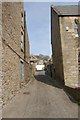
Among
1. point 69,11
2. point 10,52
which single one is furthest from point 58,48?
point 10,52

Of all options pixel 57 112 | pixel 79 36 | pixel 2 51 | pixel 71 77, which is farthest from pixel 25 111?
pixel 79 36

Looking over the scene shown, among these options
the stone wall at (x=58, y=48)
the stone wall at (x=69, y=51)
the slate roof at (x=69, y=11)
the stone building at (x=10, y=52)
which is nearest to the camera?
the stone building at (x=10, y=52)

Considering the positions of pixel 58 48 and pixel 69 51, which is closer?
pixel 69 51

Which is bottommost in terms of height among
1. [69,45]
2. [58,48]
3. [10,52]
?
[10,52]

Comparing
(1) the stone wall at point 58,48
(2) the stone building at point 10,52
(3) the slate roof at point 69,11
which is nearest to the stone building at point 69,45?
(3) the slate roof at point 69,11

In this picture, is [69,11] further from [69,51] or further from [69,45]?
[69,51]

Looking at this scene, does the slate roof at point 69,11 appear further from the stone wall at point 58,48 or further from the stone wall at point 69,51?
the stone wall at point 58,48

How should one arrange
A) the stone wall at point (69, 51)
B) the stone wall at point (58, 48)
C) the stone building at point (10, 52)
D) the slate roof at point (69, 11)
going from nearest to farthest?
1. the stone building at point (10, 52)
2. the stone wall at point (69, 51)
3. the slate roof at point (69, 11)
4. the stone wall at point (58, 48)

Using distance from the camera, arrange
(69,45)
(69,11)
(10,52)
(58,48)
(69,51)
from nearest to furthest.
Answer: (10,52)
(69,51)
(69,45)
(69,11)
(58,48)

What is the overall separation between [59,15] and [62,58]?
5.12 m

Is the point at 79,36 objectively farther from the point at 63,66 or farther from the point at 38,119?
the point at 38,119

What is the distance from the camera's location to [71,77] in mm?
20688

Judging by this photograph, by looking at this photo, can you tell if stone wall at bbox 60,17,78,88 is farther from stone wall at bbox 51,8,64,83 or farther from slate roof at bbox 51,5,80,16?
stone wall at bbox 51,8,64,83

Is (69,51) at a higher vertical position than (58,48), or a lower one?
lower
